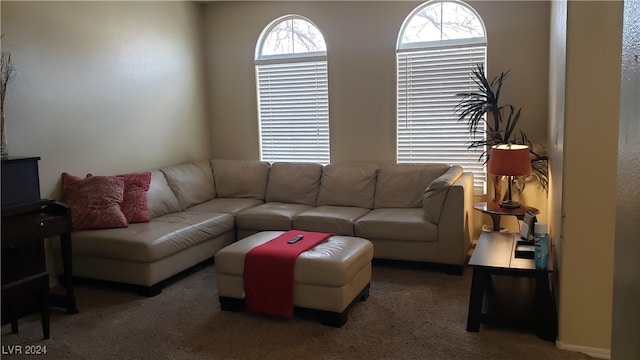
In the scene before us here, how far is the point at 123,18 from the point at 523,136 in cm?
394

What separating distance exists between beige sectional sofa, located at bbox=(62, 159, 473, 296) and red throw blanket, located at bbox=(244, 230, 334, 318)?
0.93 meters

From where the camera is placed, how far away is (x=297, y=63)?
18.7 feet

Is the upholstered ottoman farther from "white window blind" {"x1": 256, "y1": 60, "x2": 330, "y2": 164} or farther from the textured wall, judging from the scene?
the textured wall

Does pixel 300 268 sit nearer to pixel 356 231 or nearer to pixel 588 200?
pixel 356 231

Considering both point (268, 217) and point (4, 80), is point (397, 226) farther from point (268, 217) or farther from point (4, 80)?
point (4, 80)

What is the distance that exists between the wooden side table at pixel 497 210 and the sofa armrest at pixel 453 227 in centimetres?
29

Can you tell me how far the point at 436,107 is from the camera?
17.0ft

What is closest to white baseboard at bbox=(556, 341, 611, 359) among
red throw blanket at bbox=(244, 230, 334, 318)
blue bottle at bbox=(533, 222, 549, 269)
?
blue bottle at bbox=(533, 222, 549, 269)

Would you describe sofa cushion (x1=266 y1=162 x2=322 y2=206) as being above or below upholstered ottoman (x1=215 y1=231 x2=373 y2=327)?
above

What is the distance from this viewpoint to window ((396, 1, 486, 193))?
16.4ft

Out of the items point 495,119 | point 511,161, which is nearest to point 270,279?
point 511,161

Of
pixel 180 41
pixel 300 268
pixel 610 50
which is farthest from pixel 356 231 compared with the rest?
pixel 180 41

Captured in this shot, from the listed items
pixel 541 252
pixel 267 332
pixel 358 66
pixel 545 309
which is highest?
pixel 358 66

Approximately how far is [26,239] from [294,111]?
10.7ft
